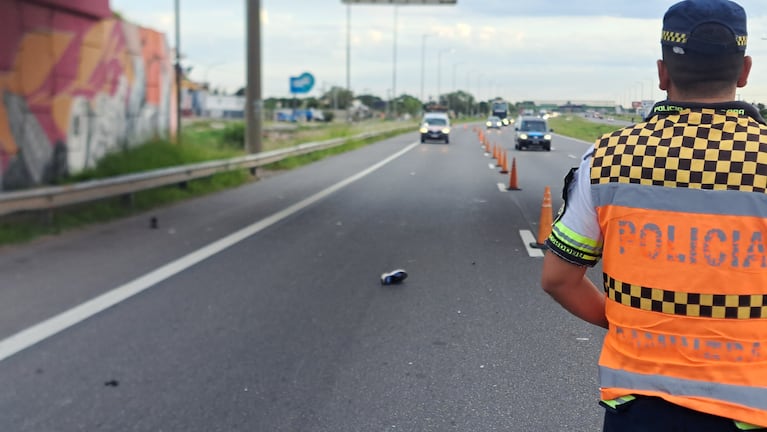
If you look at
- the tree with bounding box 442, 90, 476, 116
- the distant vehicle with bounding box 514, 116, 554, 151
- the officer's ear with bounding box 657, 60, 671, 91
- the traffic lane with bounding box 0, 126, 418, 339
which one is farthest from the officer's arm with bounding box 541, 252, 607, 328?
the tree with bounding box 442, 90, 476, 116

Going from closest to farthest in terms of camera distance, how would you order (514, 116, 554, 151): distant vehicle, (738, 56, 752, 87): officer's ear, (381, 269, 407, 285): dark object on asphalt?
1. (738, 56, 752, 87): officer's ear
2. (381, 269, 407, 285): dark object on asphalt
3. (514, 116, 554, 151): distant vehicle

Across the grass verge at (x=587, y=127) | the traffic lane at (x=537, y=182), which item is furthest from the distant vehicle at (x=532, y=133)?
the grass verge at (x=587, y=127)

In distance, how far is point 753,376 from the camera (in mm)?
1935

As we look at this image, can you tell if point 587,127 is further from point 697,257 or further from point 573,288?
point 697,257

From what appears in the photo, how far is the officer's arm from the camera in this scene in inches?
88.6

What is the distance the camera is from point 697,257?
6.35 feet

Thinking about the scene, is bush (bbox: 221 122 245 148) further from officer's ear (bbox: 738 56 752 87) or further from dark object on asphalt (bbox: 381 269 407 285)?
officer's ear (bbox: 738 56 752 87)

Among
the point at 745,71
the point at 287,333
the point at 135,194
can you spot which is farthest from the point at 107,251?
the point at 745,71

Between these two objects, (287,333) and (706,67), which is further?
(287,333)

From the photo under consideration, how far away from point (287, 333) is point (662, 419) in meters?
4.63

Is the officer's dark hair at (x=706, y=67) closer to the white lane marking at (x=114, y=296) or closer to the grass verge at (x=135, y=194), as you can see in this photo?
the white lane marking at (x=114, y=296)

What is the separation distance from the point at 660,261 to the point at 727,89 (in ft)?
1.53

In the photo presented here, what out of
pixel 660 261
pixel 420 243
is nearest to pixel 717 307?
pixel 660 261

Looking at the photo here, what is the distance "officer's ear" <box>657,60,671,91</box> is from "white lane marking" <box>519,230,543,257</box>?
772cm
